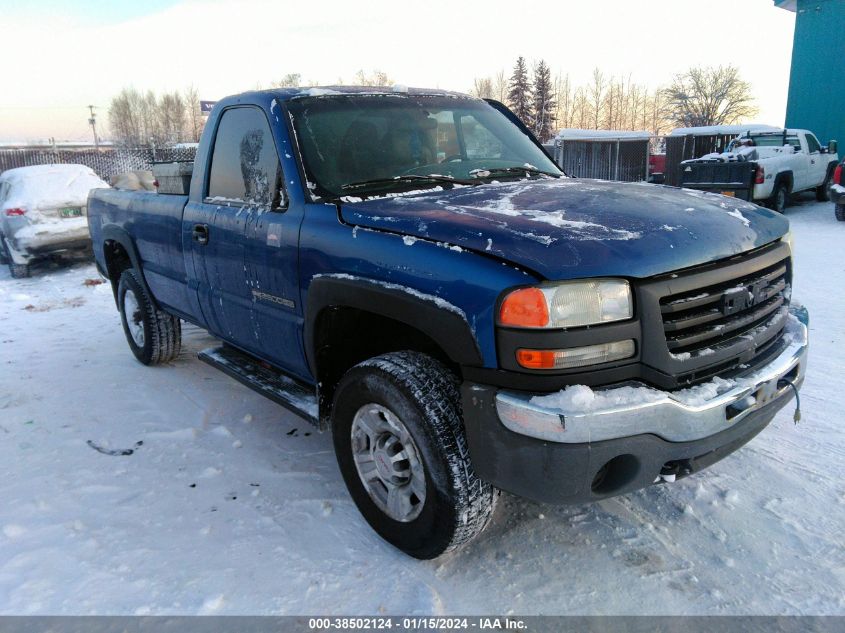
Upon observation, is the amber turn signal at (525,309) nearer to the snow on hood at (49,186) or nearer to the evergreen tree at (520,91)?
the snow on hood at (49,186)

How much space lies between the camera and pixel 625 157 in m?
22.7

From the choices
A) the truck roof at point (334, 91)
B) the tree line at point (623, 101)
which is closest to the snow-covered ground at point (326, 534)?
the truck roof at point (334, 91)

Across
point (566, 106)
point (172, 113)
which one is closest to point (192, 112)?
point (172, 113)

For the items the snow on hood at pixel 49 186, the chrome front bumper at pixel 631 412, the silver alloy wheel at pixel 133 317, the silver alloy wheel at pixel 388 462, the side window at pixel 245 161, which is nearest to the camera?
the chrome front bumper at pixel 631 412

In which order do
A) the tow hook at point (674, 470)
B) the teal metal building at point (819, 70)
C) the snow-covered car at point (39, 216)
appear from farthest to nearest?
the teal metal building at point (819, 70), the snow-covered car at point (39, 216), the tow hook at point (674, 470)

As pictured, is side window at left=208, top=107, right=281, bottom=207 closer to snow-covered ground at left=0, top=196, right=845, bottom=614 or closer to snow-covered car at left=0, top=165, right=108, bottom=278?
snow-covered ground at left=0, top=196, right=845, bottom=614

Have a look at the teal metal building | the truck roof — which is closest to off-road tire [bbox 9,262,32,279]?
the truck roof

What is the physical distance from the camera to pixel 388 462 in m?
2.63

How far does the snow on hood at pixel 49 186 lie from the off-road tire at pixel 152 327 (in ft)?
17.7

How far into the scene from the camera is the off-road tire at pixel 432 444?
2326mm

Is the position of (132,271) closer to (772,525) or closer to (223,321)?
(223,321)

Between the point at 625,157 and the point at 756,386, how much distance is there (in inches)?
872

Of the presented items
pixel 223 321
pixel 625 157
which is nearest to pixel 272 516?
pixel 223 321

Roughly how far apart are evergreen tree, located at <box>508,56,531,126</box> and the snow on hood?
42.0 m
